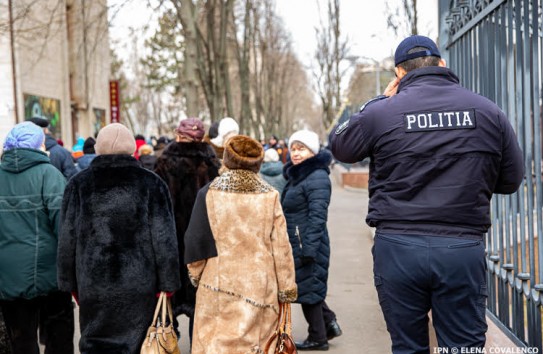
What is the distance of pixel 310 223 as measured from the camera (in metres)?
5.79

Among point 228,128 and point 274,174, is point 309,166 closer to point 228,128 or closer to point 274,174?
point 228,128

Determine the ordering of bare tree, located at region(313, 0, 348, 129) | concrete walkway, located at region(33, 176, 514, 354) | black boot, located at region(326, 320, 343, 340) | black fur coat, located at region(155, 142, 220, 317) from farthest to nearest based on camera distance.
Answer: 1. bare tree, located at region(313, 0, 348, 129)
2. black boot, located at region(326, 320, 343, 340)
3. concrete walkway, located at region(33, 176, 514, 354)
4. black fur coat, located at region(155, 142, 220, 317)

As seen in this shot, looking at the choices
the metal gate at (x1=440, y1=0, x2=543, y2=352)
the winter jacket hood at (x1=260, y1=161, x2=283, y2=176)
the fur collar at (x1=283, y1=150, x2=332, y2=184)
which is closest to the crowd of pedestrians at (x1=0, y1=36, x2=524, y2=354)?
the fur collar at (x1=283, y1=150, x2=332, y2=184)

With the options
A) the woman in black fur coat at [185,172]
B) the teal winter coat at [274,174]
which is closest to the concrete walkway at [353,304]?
the woman in black fur coat at [185,172]

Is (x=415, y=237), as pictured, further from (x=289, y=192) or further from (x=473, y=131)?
(x=289, y=192)

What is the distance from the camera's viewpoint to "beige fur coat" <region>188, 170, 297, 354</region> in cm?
453

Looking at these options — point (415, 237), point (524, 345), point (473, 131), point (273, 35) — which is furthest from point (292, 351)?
point (273, 35)

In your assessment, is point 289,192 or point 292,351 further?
point 289,192

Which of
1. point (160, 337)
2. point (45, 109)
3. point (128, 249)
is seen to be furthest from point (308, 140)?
point (45, 109)

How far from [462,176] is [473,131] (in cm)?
21

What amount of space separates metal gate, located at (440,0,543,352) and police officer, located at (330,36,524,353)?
100 centimetres

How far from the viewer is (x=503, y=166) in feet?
10.9

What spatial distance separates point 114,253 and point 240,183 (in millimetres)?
920

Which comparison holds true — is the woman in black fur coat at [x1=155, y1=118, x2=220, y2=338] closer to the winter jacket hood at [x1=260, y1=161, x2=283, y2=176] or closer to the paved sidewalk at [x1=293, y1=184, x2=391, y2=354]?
the paved sidewalk at [x1=293, y1=184, x2=391, y2=354]
